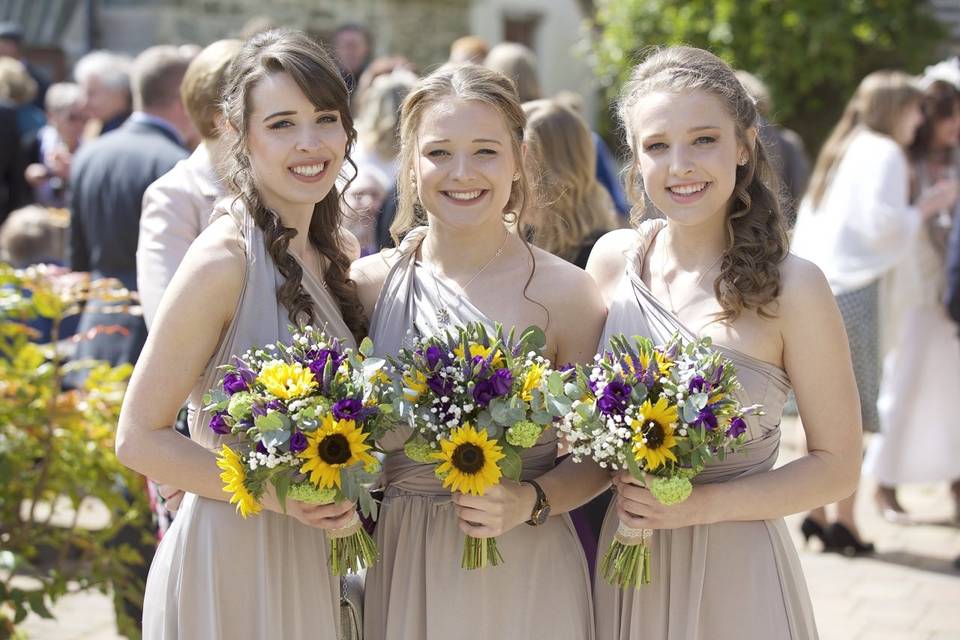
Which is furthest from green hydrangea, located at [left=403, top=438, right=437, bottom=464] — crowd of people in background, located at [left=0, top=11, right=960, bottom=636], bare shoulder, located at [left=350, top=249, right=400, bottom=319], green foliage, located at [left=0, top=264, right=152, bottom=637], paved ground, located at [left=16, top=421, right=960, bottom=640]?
paved ground, located at [left=16, top=421, right=960, bottom=640]

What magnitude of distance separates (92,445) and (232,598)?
1.89 meters

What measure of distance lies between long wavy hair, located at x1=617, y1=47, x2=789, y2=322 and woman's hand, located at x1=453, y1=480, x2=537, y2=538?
690 millimetres

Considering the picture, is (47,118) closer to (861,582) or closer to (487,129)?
(861,582)

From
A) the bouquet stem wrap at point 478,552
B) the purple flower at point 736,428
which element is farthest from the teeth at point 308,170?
the purple flower at point 736,428

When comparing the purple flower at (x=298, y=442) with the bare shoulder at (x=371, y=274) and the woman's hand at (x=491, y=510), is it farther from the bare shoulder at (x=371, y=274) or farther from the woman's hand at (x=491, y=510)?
the bare shoulder at (x=371, y=274)

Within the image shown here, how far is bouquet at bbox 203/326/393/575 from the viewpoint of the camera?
269 centimetres

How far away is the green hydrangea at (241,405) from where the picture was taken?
8.88ft

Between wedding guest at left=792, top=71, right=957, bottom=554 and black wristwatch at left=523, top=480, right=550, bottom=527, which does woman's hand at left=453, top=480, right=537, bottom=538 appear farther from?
wedding guest at left=792, top=71, right=957, bottom=554

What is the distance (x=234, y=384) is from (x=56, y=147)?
7960 mm

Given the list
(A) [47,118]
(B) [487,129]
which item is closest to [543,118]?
(B) [487,129]

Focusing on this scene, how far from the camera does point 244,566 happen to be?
3018 millimetres

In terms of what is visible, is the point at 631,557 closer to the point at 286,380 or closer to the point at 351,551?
the point at 351,551

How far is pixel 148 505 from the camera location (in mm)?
4809

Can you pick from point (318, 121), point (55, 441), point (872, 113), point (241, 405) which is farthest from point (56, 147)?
point (241, 405)
